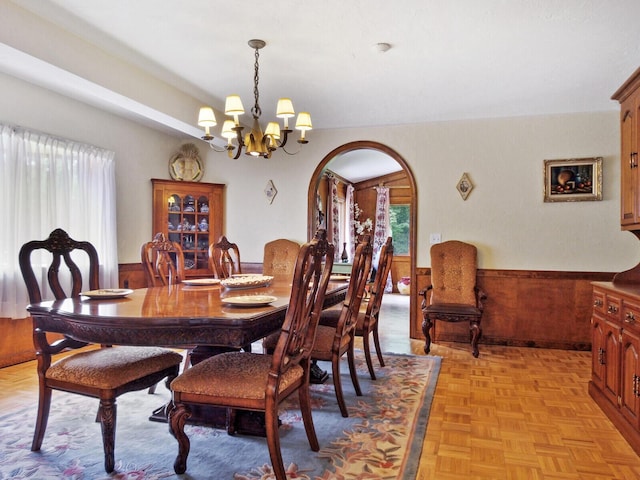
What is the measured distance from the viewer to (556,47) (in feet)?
9.97

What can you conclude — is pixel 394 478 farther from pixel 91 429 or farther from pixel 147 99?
pixel 147 99

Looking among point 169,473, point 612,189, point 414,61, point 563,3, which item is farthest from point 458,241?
point 169,473

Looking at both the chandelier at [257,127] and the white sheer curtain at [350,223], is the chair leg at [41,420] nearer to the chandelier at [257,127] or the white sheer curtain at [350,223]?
the chandelier at [257,127]

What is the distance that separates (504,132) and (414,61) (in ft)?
5.85

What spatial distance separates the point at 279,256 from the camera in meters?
5.18

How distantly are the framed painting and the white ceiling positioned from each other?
1.71 feet

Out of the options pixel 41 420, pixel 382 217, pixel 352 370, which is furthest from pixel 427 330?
pixel 382 217

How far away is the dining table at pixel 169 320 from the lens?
1830mm

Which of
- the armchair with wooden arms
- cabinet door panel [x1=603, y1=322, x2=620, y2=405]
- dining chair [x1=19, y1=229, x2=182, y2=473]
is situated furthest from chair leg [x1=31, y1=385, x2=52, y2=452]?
the armchair with wooden arms

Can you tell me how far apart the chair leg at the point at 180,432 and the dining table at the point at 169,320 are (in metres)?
0.28

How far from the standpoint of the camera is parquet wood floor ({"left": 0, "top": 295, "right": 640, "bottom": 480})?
2.04 m

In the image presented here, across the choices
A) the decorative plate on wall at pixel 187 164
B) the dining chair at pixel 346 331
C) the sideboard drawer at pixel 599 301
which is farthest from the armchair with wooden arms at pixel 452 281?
the decorative plate on wall at pixel 187 164

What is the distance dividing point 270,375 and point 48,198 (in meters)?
3.11

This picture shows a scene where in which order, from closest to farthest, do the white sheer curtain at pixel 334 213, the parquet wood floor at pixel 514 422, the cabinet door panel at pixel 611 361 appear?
1. the parquet wood floor at pixel 514 422
2. the cabinet door panel at pixel 611 361
3. the white sheer curtain at pixel 334 213
